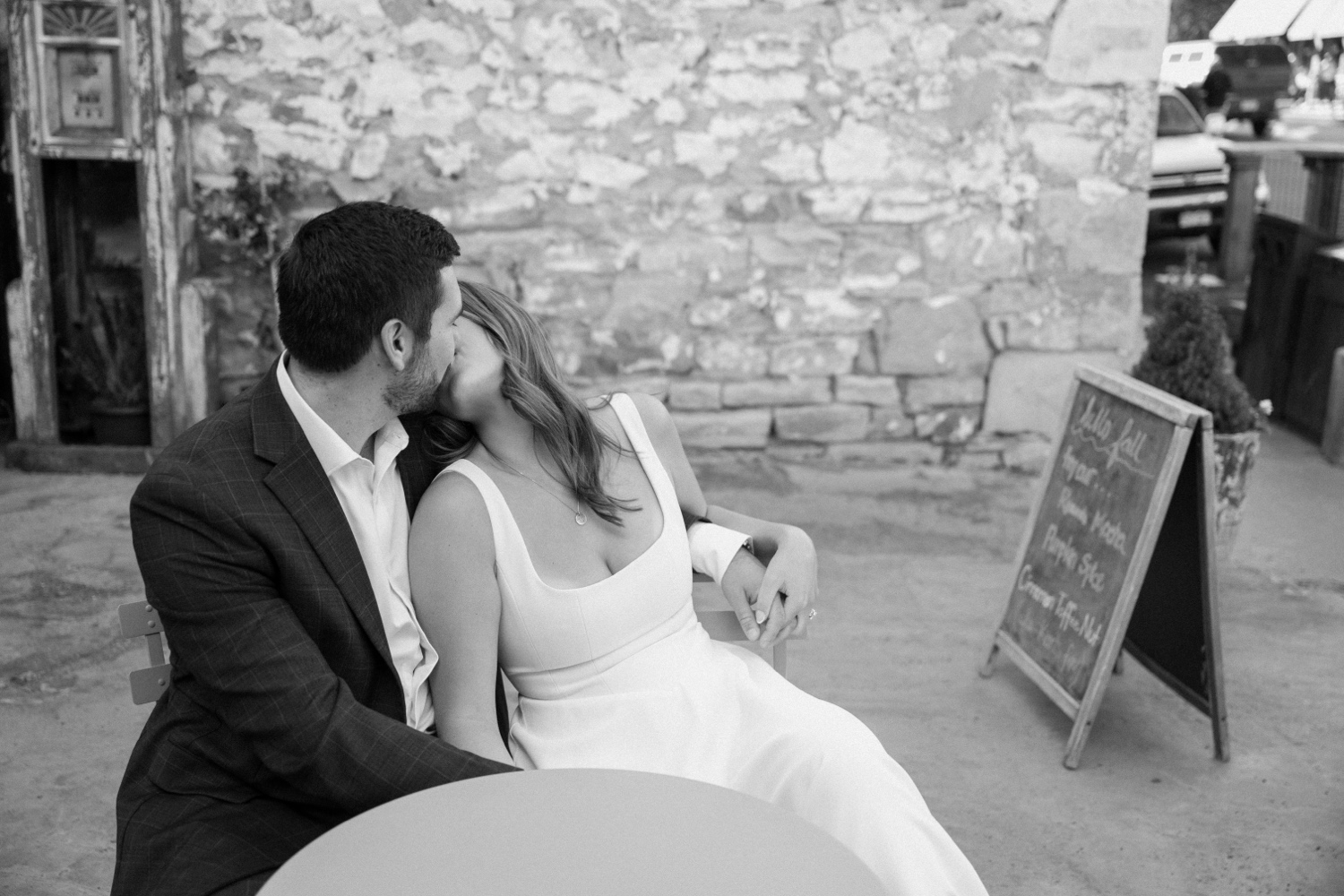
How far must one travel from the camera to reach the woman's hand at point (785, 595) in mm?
2232

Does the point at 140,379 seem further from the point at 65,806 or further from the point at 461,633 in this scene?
the point at 461,633

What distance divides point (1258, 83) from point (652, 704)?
18731 millimetres

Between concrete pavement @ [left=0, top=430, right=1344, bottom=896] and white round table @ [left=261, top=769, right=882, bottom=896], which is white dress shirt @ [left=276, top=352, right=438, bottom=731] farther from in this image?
concrete pavement @ [left=0, top=430, right=1344, bottom=896]

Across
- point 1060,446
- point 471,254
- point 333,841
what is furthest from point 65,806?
point 471,254

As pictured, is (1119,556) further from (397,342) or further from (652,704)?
(397,342)

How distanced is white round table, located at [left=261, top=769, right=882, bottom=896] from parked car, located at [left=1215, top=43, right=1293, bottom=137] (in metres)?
19.0

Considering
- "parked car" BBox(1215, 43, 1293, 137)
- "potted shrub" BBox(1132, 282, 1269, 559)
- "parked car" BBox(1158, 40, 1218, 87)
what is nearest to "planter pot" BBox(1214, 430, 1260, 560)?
"potted shrub" BBox(1132, 282, 1269, 559)

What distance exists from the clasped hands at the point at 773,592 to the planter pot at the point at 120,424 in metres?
3.44

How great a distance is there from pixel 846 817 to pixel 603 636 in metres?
0.47

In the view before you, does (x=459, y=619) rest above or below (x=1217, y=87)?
below

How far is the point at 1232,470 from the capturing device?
429 cm

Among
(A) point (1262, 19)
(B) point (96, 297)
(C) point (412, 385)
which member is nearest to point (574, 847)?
(C) point (412, 385)

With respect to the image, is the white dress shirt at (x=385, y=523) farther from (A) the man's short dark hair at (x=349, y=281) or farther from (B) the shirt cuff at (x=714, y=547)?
(B) the shirt cuff at (x=714, y=547)

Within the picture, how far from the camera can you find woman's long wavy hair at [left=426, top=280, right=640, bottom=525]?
2.10m
